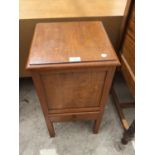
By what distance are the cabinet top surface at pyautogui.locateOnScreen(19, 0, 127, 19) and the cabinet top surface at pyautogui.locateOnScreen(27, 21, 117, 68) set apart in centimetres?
21

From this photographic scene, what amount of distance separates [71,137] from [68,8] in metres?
0.87

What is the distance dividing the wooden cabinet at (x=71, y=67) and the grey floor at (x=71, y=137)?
0.22 meters

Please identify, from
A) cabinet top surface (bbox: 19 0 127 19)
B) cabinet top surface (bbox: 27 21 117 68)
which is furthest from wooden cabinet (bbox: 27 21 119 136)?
cabinet top surface (bbox: 19 0 127 19)

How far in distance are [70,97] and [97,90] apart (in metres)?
0.14

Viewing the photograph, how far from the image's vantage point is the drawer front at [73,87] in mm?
836

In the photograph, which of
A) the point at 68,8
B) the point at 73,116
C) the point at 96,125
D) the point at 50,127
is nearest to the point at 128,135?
the point at 96,125

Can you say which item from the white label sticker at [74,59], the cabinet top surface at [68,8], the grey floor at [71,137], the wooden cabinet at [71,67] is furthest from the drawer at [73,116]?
the cabinet top surface at [68,8]

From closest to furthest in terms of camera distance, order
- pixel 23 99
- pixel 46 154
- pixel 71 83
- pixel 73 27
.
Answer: pixel 71 83
pixel 73 27
pixel 46 154
pixel 23 99

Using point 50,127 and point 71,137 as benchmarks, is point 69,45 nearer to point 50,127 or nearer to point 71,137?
point 50,127
